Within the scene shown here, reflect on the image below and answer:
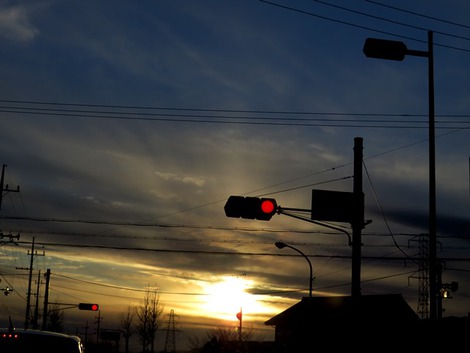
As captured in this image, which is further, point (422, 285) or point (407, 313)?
point (422, 285)

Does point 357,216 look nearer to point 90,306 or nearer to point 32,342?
point 32,342

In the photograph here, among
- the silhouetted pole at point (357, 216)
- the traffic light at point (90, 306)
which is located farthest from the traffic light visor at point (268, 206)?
the traffic light at point (90, 306)

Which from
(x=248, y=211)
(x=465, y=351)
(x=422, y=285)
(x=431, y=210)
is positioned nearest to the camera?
(x=431, y=210)

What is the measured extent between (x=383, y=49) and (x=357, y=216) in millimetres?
5033

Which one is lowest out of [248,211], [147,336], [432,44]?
[147,336]

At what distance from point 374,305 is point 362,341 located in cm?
3076

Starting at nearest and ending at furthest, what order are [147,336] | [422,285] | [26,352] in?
[26,352] < [422,285] < [147,336]

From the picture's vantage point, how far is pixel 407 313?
4881cm

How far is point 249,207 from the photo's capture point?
724 inches

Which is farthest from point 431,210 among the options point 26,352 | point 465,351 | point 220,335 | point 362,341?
point 220,335

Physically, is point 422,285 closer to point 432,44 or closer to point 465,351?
point 465,351

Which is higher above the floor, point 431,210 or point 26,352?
point 431,210

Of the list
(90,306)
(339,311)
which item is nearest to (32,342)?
(339,311)

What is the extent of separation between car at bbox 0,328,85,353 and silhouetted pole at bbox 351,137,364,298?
914 cm
